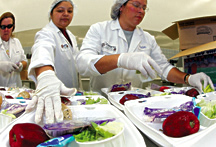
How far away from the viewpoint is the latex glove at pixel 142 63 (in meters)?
1.27

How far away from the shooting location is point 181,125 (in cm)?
61

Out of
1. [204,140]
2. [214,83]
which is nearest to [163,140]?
[204,140]

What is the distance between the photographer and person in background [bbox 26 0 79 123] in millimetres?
901

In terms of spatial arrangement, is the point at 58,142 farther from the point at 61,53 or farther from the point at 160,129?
the point at 61,53

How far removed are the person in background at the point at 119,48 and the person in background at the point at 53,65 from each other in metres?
0.31

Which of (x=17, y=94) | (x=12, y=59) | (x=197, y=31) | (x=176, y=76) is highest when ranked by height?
(x=197, y=31)

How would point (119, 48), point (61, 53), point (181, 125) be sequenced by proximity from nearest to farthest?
point (181, 125) < point (119, 48) < point (61, 53)

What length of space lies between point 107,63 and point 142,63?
325 millimetres

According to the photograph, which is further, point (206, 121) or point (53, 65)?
point (53, 65)

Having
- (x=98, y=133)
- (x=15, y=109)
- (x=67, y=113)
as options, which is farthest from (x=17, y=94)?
(x=98, y=133)

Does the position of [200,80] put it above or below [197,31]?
below

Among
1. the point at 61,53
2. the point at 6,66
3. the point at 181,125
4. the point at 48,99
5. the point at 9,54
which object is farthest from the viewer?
the point at 9,54

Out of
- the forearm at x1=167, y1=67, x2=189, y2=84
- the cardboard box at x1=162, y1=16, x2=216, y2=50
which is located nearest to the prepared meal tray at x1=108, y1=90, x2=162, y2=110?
the forearm at x1=167, y1=67, x2=189, y2=84

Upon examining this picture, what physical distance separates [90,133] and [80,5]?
4151mm
